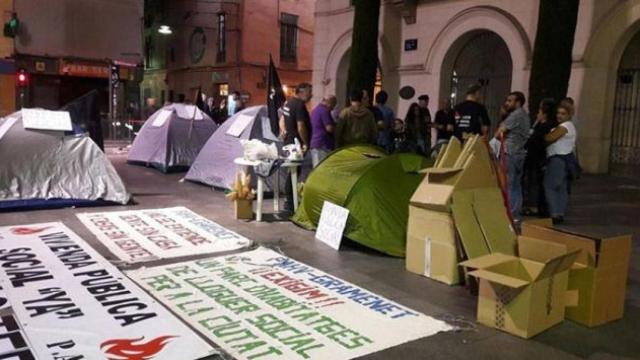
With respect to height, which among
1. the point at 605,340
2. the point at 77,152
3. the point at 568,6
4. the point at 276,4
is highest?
the point at 276,4

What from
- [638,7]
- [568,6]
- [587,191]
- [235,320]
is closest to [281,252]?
[235,320]

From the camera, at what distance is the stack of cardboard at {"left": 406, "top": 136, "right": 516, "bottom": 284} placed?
4.62 meters

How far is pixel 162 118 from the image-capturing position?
11570 mm

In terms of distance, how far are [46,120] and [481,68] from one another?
1036 cm

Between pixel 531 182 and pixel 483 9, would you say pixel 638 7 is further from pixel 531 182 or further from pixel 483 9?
pixel 531 182

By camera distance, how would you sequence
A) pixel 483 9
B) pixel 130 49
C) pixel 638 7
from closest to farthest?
pixel 638 7
pixel 483 9
pixel 130 49

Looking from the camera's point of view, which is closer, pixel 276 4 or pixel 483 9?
pixel 483 9

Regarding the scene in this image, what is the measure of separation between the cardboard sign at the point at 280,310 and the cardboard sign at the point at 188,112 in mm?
7026

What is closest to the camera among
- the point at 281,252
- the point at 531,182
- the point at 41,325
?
the point at 41,325

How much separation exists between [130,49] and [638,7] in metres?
21.7

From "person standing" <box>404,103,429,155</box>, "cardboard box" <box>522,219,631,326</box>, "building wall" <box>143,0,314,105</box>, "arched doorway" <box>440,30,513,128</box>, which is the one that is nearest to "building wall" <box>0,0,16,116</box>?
"building wall" <box>143,0,314,105</box>

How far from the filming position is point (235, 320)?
373 cm

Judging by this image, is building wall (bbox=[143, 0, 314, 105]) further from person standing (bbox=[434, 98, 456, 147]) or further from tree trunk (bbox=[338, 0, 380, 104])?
person standing (bbox=[434, 98, 456, 147])

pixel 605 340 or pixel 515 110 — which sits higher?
pixel 515 110
